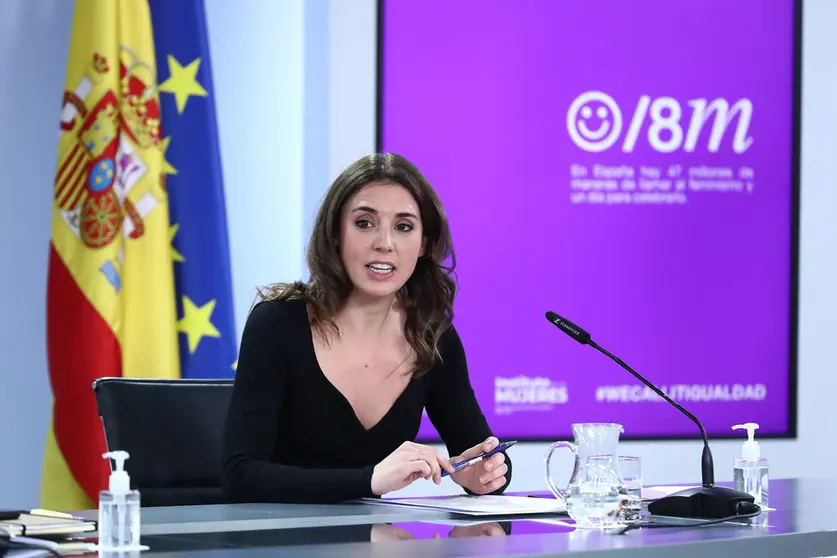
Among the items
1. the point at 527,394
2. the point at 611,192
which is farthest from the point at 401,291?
the point at 611,192

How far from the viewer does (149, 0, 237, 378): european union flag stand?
3.50 m

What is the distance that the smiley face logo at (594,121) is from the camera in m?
4.08

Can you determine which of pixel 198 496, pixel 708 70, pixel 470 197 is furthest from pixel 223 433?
pixel 708 70

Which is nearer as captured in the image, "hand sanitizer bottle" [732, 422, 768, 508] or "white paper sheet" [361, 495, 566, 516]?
"white paper sheet" [361, 495, 566, 516]

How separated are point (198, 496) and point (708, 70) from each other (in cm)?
271

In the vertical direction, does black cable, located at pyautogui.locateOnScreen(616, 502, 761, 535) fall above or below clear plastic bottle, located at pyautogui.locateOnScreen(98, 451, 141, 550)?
below

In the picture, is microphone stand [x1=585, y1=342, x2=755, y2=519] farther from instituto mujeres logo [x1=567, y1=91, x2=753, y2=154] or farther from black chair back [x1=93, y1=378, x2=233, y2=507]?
instituto mujeres logo [x1=567, y1=91, x2=753, y2=154]

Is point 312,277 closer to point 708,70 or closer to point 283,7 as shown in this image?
point 283,7

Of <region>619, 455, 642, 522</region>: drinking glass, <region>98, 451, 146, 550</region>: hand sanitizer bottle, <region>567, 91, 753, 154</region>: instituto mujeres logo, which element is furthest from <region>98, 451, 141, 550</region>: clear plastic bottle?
<region>567, 91, 753, 154</region>: instituto mujeres logo

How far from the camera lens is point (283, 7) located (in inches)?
154

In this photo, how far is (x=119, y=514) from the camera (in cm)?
144

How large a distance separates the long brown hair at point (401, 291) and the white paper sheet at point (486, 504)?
1.38ft

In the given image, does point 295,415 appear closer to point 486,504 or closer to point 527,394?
point 486,504

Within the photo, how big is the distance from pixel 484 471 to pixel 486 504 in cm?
18
